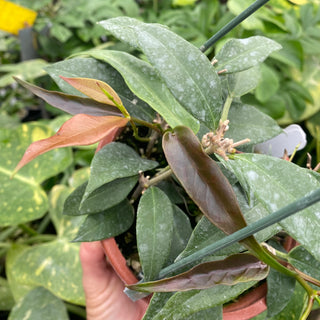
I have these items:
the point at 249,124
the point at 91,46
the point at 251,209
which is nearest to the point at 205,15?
the point at 91,46

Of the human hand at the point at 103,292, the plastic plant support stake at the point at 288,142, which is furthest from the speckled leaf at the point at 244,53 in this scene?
the human hand at the point at 103,292

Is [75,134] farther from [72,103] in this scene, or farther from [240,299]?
[240,299]

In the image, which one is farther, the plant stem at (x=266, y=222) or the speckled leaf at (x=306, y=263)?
the speckled leaf at (x=306, y=263)

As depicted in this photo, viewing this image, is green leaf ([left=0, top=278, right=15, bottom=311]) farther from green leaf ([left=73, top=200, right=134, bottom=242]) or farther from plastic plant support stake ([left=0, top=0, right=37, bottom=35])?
plastic plant support stake ([left=0, top=0, right=37, bottom=35])

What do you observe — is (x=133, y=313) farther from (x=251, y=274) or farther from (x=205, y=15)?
(x=205, y=15)

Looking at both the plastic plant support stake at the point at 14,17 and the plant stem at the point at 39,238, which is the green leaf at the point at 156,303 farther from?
the plastic plant support stake at the point at 14,17

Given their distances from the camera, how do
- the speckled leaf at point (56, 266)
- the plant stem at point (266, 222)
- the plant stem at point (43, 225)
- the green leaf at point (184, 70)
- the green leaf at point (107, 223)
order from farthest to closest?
1. the plant stem at point (43, 225)
2. the speckled leaf at point (56, 266)
3. the green leaf at point (107, 223)
4. the green leaf at point (184, 70)
5. the plant stem at point (266, 222)
